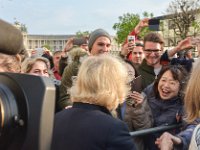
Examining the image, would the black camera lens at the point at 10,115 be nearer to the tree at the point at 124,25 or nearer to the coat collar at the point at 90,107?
the coat collar at the point at 90,107

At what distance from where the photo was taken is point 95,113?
206 centimetres

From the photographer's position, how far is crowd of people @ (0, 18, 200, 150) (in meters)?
1.99

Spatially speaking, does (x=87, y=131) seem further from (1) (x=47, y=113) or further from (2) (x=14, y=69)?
(1) (x=47, y=113)

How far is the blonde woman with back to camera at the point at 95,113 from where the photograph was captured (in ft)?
6.52

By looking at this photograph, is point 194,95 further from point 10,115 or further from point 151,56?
point 151,56

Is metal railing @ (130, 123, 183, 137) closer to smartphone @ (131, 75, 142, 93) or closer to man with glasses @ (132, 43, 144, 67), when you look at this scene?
smartphone @ (131, 75, 142, 93)

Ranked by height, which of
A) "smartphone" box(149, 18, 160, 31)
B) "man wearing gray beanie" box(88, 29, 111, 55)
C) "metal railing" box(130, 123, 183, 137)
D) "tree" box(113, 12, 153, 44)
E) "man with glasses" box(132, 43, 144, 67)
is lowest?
"metal railing" box(130, 123, 183, 137)

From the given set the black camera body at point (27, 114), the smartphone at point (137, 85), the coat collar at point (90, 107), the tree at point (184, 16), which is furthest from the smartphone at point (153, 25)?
the tree at point (184, 16)

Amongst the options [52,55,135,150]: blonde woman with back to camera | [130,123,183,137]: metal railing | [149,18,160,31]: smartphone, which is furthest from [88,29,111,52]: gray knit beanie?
[52,55,135,150]: blonde woman with back to camera

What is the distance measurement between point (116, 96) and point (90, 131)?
0.88ft

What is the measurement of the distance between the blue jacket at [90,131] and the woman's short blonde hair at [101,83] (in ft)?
0.16

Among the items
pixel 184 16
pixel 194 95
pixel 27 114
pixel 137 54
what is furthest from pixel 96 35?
pixel 184 16

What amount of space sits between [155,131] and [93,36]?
1.22 metres

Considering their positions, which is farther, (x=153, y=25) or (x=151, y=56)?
(x=153, y=25)
